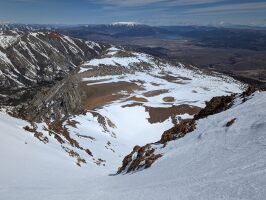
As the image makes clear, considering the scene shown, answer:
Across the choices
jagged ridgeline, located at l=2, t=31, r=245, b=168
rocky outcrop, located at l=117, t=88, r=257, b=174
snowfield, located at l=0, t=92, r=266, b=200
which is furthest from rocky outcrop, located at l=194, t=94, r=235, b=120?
jagged ridgeline, located at l=2, t=31, r=245, b=168

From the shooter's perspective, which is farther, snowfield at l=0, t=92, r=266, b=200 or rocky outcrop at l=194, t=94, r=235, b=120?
rocky outcrop at l=194, t=94, r=235, b=120


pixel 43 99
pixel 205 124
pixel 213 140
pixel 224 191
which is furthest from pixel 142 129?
pixel 43 99

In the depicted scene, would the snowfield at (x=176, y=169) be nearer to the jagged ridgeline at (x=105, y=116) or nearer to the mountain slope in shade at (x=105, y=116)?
the jagged ridgeline at (x=105, y=116)

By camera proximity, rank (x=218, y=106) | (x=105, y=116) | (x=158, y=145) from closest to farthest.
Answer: (x=158, y=145)
(x=218, y=106)
(x=105, y=116)

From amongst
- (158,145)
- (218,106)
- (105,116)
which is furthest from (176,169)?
(105,116)

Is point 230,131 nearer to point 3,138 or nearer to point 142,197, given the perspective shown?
point 142,197

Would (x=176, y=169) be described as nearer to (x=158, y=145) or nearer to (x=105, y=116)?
(x=158, y=145)

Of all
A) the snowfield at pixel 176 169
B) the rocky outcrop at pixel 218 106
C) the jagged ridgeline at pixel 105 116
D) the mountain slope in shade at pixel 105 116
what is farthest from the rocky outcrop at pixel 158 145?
the jagged ridgeline at pixel 105 116

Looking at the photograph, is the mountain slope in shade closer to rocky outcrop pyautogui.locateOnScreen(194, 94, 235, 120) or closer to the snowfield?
the snowfield
